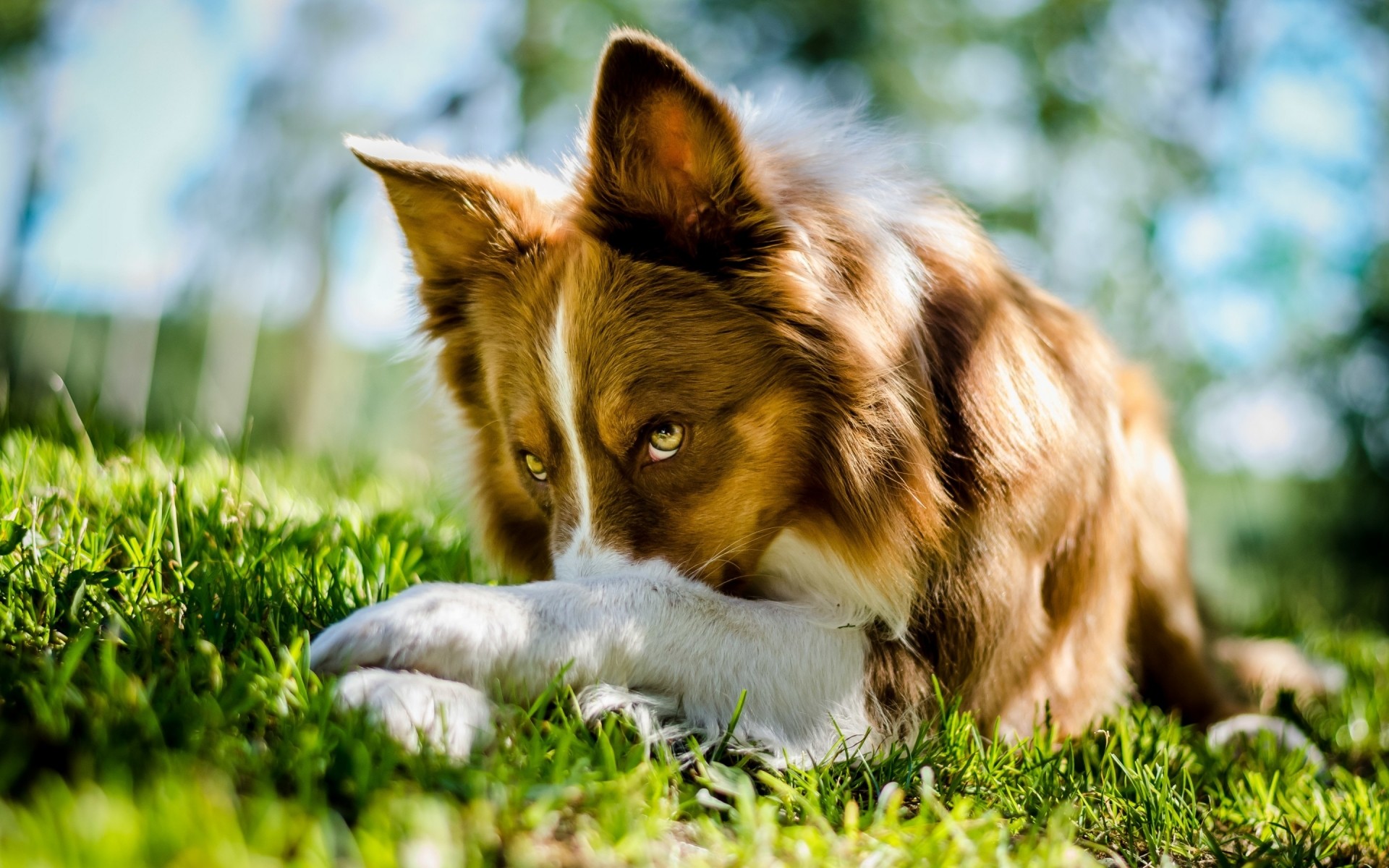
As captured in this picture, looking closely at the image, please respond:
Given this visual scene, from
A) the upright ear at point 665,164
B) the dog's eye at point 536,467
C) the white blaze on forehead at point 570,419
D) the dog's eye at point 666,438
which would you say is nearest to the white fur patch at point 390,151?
the upright ear at point 665,164

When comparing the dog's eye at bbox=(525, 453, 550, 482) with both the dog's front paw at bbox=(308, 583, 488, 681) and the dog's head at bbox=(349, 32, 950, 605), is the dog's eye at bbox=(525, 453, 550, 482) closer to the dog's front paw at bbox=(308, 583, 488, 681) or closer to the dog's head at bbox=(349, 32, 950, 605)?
the dog's head at bbox=(349, 32, 950, 605)

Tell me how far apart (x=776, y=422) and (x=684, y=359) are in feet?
1.04

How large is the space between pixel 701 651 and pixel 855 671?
0.49 meters

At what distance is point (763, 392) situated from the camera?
8.90 feet

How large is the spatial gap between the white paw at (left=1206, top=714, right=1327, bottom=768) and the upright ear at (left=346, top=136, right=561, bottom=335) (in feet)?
9.22

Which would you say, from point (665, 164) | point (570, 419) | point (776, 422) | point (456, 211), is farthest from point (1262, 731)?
point (456, 211)

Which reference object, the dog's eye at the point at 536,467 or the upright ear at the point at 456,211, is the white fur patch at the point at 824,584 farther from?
the upright ear at the point at 456,211

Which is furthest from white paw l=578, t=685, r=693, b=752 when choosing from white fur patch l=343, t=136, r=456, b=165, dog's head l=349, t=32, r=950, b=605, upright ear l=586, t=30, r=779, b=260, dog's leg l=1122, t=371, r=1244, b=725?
dog's leg l=1122, t=371, r=1244, b=725

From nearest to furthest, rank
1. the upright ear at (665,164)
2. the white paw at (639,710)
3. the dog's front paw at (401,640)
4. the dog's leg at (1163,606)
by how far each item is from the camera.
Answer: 1. the dog's front paw at (401,640)
2. the white paw at (639,710)
3. the upright ear at (665,164)
4. the dog's leg at (1163,606)

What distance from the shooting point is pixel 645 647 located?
2.36 meters

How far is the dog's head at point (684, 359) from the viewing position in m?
2.65

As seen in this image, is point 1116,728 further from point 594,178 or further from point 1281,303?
point 1281,303

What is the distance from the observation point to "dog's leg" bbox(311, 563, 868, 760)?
6.76 feet

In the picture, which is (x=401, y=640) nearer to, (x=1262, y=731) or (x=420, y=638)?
(x=420, y=638)
